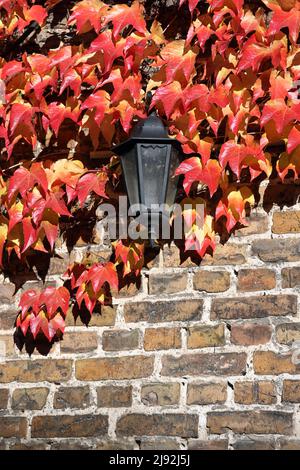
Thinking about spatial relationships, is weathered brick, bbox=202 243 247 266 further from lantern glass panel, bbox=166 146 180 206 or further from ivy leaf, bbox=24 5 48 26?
ivy leaf, bbox=24 5 48 26

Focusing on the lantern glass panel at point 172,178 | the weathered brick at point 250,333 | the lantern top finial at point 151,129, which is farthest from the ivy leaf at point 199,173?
the weathered brick at point 250,333

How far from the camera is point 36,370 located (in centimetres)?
312

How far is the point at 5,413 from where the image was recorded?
310 cm

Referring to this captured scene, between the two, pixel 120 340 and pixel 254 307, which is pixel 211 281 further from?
pixel 120 340

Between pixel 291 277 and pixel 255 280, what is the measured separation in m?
0.13

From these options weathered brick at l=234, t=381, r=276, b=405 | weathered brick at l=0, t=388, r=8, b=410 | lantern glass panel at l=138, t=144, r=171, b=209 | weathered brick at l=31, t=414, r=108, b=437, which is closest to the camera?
lantern glass panel at l=138, t=144, r=171, b=209

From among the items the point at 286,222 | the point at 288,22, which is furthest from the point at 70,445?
the point at 288,22

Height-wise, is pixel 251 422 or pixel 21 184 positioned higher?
pixel 21 184

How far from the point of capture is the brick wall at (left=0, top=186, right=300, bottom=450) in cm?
291

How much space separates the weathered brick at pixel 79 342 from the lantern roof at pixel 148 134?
0.71 m

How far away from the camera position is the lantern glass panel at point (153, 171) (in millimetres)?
2779

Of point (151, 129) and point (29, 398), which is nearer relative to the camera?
point (151, 129)

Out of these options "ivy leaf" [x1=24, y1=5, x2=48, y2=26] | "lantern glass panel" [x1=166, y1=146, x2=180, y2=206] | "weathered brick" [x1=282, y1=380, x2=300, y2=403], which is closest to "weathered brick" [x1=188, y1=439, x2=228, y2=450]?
"weathered brick" [x1=282, y1=380, x2=300, y2=403]
